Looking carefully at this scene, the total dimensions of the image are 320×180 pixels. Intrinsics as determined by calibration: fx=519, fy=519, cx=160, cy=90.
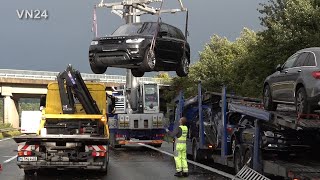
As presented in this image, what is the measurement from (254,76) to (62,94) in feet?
75.0

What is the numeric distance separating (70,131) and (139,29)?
3887 mm


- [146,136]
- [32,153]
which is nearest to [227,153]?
[32,153]

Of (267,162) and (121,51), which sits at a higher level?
(121,51)

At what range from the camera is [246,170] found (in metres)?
11.3

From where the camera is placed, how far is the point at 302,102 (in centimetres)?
984

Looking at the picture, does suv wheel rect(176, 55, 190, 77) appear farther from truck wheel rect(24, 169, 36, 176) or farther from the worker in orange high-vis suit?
truck wheel rect(24, 169, 36, 176)

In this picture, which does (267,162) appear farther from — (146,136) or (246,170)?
(146,136)

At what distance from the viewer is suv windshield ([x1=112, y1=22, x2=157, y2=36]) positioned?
53.3ft

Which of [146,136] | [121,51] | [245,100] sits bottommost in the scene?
[146,136]

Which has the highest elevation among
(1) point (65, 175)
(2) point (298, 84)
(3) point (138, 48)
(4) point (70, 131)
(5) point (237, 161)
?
(3) point (138, 48)

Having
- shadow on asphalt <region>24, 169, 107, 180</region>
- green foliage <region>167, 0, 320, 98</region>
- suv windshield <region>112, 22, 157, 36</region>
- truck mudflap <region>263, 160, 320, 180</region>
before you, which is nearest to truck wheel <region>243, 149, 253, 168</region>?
truck mudflap <region>263, 160, 320, 180</region>

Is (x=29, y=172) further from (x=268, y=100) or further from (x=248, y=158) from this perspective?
(x=268, y=100)

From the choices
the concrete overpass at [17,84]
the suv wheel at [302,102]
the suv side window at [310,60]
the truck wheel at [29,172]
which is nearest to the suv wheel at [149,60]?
the truck wheel at [29,172]

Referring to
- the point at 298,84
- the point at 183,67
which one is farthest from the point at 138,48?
the point at 298,84
